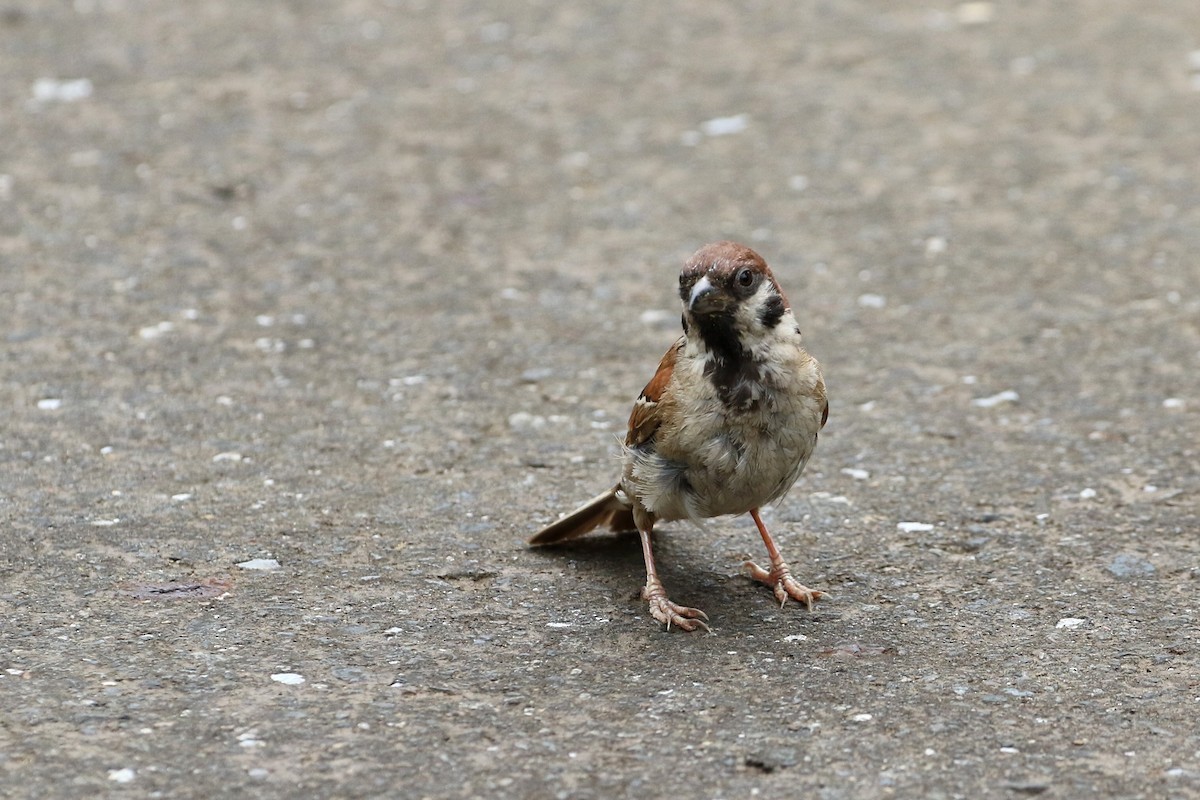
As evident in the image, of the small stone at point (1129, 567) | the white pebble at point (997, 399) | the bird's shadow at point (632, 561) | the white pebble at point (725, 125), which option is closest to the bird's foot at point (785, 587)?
the bird's shadow at point (632, 561)

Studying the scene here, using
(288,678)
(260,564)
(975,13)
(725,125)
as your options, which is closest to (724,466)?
(288,678)

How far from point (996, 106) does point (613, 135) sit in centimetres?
231

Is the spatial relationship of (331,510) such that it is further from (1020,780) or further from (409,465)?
(1020,780)

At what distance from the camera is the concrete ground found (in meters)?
3.82

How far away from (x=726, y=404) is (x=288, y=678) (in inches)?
56.5

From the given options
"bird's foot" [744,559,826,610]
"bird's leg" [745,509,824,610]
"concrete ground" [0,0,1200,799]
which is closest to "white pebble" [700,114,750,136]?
"concrete ground" [0,0,1200,799]

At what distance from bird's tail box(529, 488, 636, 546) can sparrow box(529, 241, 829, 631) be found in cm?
31

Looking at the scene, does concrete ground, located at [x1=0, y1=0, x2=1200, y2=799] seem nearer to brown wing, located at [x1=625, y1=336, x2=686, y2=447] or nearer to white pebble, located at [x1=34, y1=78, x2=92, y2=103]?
white pebble, located at [x1=34, y1=78, x2=92, y2=103]

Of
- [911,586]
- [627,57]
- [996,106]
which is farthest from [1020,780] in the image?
[627,57]

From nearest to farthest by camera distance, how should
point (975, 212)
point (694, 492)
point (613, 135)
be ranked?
point (694, 492), point (975, 212), point (613, 135)

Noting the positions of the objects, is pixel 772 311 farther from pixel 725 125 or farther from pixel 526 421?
pixel 725 125

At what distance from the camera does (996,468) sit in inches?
218

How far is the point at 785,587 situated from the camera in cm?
469

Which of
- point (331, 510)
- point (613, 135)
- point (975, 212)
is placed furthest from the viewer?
point (613, 135)
